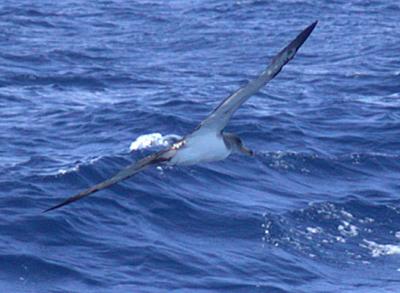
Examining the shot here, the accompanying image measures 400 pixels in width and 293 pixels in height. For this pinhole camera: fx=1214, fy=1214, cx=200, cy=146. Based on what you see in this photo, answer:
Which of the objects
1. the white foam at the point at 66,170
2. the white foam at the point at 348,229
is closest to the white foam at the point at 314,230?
the white foam at the point at 348,229

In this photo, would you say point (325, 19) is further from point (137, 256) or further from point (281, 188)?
point (137, 256)

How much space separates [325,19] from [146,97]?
13.4m

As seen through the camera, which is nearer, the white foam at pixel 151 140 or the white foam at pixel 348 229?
the white foam at pixel 348 229

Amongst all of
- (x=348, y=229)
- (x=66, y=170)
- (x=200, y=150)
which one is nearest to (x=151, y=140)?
(x=66, y=170)

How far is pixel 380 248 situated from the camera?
22016mm

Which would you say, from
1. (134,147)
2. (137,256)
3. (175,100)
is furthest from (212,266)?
(175,100)

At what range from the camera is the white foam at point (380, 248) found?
21875 mm

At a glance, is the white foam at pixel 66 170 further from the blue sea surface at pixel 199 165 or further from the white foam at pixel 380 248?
the white foam at pixel 380 248

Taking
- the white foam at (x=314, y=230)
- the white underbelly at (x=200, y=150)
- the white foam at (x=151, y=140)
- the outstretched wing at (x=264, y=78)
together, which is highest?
the white foam at (x=151, y=140)

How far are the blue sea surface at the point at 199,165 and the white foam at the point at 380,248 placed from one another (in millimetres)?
36

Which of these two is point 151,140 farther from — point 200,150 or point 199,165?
point 200,150

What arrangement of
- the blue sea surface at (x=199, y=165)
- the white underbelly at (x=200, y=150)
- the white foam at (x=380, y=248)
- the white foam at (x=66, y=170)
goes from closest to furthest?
1. the white underbelly at (x=200, y=150)
2. the blue sea surface at (x=199, y=165)
3. the white foam at (x=380, y=248)
4. the white foam at (x=66, y=170)

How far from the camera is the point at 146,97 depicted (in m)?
31.2

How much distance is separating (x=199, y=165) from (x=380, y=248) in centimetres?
487
